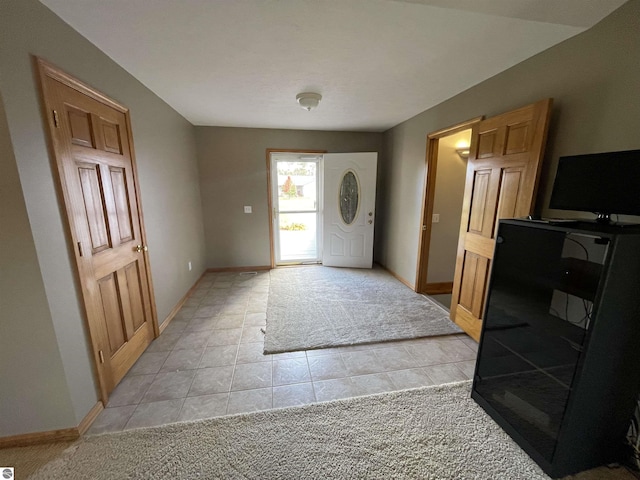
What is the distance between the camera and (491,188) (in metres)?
2.11

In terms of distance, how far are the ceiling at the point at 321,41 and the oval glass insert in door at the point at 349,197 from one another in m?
1.69

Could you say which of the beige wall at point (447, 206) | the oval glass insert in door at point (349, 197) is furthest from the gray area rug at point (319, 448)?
the oval glass insert in door at point (349, 197)

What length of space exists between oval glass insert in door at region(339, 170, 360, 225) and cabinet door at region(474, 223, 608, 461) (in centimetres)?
292

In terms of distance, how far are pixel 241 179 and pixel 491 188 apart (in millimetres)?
3447

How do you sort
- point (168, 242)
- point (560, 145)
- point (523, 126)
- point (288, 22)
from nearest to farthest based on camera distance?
point (288, 22)
point (560, 145)
point (523, 126)
point (168, 242)

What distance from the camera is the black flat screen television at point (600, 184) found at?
1.17 metres

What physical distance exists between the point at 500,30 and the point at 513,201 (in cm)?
113

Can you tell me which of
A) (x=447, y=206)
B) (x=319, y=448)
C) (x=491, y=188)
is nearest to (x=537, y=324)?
(x=491, y=188)

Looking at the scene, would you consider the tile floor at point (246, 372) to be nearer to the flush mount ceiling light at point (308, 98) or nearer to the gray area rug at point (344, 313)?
the gray area rug at point (344, 313)

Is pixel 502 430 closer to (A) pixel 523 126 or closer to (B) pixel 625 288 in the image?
(B) pixel 625 288

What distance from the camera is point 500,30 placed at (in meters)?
1.52

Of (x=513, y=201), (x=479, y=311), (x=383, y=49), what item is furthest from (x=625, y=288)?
(x=383, y=49)

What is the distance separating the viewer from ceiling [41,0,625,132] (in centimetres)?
132

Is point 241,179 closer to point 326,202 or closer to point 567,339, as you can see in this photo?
point 326,202
